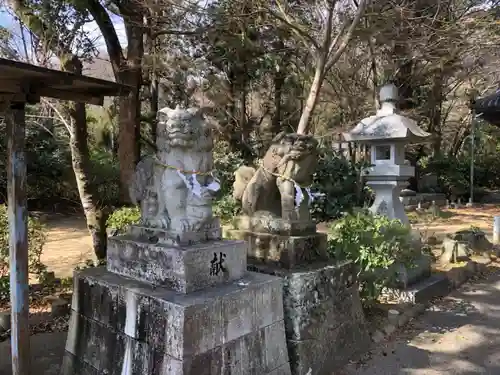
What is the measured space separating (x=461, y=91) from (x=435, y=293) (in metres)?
17.0

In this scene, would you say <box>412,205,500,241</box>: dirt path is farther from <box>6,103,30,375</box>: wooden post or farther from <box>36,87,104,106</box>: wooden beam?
<box>6,103,30,375</box>: wooden post

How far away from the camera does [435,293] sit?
5953 millimetres

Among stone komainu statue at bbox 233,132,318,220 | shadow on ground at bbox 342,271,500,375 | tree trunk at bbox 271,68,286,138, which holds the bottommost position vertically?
shadow on ground at bbox 342,271,500,375

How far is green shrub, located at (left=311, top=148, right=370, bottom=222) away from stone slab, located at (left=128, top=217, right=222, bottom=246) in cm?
834

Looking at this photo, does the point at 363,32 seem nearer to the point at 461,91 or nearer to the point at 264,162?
the point at 264,162

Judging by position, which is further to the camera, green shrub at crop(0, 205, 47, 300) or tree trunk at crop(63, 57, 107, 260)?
tree trunk at crop(63, 57, 107, 260)

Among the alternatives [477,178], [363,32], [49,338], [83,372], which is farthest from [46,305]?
[477,178]

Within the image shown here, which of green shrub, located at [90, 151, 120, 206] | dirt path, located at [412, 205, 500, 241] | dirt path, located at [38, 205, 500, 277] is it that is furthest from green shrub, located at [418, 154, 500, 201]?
green shrub, located at [90, 151, 120, 206]

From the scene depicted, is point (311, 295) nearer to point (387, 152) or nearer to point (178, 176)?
point (178, 176)

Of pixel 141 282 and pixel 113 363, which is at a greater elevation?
pixel 141 282

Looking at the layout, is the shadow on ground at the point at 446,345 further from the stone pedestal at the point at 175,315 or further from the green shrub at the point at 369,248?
the stone pedestal at the point at 175,315

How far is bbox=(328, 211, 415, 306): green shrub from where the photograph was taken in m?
4.71

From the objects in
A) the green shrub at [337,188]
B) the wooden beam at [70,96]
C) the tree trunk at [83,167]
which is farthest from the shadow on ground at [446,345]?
the green shrub at [337,188]

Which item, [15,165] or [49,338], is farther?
[49,338]
